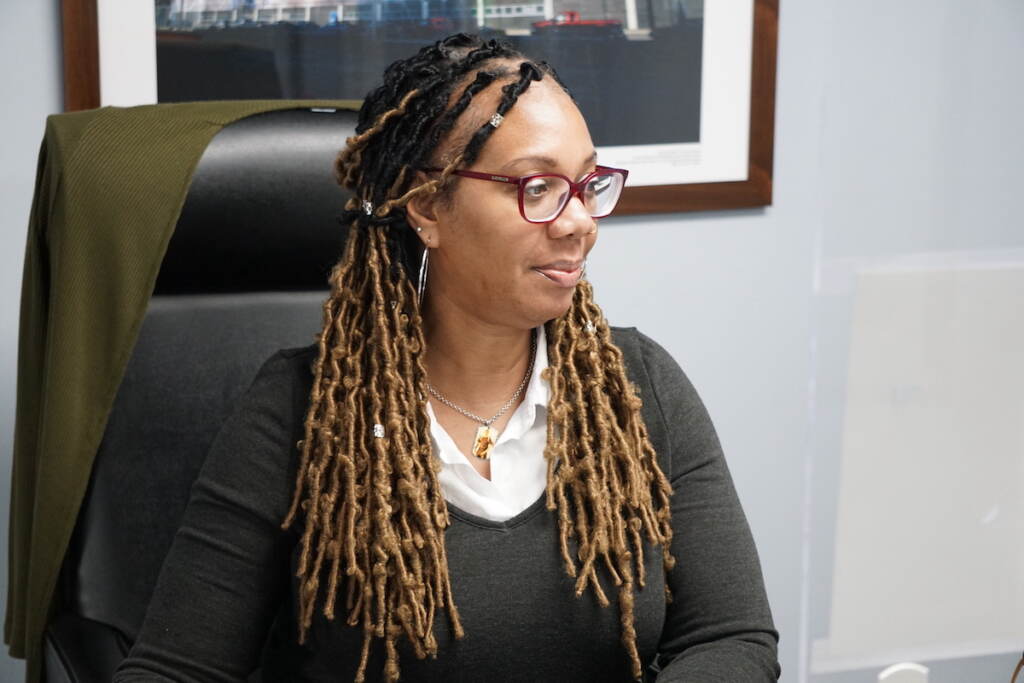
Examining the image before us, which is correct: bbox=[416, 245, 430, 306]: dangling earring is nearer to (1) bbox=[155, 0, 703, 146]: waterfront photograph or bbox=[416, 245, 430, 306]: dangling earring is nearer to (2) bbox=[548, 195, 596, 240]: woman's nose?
(2) bbox=[548, 195, 596, 240]: woman's nose

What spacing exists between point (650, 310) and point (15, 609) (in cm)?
108

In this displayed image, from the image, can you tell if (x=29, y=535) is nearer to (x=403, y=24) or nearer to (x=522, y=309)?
(x=522, y=309)

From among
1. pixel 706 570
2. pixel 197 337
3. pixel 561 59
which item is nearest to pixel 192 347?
pixel 197 337

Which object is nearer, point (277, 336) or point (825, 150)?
point (277, 336)

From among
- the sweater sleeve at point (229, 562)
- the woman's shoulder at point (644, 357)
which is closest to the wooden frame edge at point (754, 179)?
the woman's shoulder at point (644, 357)

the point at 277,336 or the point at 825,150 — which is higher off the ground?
the point at 825,150

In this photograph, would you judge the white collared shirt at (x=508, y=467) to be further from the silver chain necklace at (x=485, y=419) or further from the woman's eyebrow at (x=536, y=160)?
the woman's eyebrow at (x=536, y=160)

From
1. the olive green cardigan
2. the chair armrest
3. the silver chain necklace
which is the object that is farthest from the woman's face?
the chair armrest

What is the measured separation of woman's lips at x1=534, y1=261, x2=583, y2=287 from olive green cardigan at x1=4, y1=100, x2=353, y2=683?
45 centimetres

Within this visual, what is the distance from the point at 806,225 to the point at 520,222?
40.9 inches

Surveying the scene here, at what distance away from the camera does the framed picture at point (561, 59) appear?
5.49ft

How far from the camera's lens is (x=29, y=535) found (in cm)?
138

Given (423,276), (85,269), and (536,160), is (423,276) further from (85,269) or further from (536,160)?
(85,269)

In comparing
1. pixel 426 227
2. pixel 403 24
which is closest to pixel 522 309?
pixel 426 227
